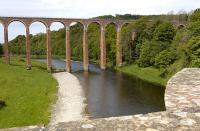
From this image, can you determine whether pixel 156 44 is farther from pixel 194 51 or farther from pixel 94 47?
pixel 94 47

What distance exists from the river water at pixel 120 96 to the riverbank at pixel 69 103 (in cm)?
98

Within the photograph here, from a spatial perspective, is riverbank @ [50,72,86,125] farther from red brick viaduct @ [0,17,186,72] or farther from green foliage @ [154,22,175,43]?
green foliage @ [154,22,175,43]

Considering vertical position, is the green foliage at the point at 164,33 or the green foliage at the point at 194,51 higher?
the green foliage at the point at 164,33

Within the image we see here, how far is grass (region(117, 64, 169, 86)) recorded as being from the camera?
54475 millimetres

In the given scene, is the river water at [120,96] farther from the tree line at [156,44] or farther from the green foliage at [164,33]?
the green foliage at [164,33]

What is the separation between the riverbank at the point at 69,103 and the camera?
3039 cm

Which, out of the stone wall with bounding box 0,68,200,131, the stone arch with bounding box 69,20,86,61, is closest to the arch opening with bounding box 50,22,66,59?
the stone arch with bounding box 69,20,86,61

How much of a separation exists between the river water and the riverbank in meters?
0.98

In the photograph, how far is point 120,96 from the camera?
42094 millimetres

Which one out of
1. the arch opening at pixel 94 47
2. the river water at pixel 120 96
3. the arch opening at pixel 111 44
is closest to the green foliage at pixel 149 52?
the river water at pixel 120 96

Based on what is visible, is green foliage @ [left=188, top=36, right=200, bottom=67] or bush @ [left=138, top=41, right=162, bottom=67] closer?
green foliage @ [left=188, top=36, right=200, bottom=67]

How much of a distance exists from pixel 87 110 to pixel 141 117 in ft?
92.1

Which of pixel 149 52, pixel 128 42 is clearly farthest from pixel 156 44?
pixel 128 42

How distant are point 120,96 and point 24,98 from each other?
1191 centimetres
